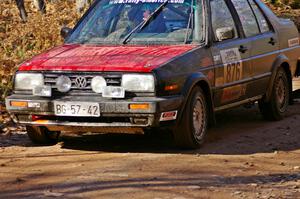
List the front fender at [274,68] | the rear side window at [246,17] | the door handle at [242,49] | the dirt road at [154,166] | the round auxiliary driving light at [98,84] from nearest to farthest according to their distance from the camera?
1. the dirt road at [154,166]
2. the round auxiliary driving light at [98,84]
3. the door handle at [242,49]
4. the rear side window at [246,17]
5. the front fender at [274,68]

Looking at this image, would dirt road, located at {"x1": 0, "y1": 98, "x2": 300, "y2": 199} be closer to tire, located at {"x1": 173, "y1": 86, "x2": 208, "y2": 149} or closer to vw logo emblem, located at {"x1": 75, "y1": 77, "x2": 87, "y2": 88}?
tire, located at {"x1": 173, "y1": 86, "x2": 208, "y2": 149}

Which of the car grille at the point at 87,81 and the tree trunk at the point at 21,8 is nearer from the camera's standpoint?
the car grille at the point at 87,81

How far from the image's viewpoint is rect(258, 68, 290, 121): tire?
31.3 ft

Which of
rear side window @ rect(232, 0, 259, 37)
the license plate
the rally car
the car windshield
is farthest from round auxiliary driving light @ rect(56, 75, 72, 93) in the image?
rear side window @ rect(232, 0, 259, 37)

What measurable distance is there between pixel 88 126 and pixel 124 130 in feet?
1.12

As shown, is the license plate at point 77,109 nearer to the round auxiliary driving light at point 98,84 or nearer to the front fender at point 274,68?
the round auxiliary driving light at point 98,84

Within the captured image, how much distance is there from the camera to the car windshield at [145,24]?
8.04 meters

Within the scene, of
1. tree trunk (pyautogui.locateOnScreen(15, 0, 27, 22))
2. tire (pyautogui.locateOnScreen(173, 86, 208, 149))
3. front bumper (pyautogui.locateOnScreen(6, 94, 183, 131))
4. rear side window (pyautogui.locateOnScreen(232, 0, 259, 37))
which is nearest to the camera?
front bumper (pyautogui.locateOnScreen(6, 94, 183, 131))

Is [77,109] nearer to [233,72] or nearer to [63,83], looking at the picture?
[63,83]

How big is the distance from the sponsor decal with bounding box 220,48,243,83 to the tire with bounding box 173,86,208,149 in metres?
0.65

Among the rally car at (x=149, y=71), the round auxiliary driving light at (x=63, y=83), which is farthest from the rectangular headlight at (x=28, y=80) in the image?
the round auxiliary driving light at (x=63, y=83)

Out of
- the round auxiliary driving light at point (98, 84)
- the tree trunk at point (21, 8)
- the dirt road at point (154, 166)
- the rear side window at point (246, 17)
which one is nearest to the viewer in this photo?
the dirt road at point (154, 166)

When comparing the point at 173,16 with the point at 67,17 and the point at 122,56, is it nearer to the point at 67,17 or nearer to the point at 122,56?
the point at 122,56

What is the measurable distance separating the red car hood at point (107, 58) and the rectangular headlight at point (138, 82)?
0.06 metres
